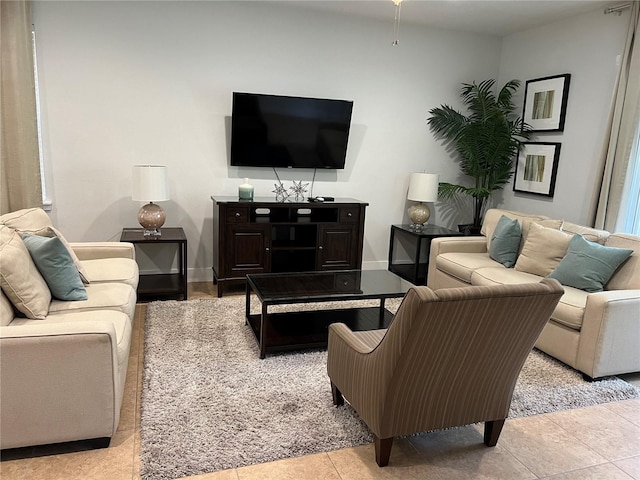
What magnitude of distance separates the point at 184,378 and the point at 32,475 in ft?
3.07

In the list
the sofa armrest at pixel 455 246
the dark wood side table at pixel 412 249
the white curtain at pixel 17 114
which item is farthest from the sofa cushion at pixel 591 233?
the white curtain at pixel 17 114

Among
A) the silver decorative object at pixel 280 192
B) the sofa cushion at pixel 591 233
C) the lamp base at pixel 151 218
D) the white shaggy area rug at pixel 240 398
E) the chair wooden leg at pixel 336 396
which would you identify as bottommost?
the white shaggy area rug at pixel 240 398

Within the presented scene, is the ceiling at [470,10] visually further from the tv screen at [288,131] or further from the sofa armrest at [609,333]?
the sofa armrest at [609,333]

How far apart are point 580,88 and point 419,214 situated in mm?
1917

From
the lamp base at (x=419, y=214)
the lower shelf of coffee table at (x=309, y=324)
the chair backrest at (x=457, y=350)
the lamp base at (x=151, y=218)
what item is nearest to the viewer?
the chair backrest at (x=457, y=350)

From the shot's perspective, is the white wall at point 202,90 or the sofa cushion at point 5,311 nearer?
the sofa cushion at point 5,311

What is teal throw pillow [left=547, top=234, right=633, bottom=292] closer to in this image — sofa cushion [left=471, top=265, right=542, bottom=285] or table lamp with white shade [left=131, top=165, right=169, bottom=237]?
sofa cushion [left=471, top=265, right=542, bottom=285]

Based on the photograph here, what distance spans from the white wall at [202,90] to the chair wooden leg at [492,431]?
3209mm

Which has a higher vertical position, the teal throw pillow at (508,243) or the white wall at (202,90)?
the white wall at (202,90)

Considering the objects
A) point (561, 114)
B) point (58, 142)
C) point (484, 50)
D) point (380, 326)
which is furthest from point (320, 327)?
point (484, 50)

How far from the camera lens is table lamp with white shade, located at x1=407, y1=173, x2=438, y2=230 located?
16.4 ft

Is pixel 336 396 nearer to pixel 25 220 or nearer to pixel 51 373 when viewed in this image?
pixel 51 373

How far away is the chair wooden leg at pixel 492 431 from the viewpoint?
2.25 m

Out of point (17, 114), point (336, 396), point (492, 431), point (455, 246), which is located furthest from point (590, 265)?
point (17, 114)
